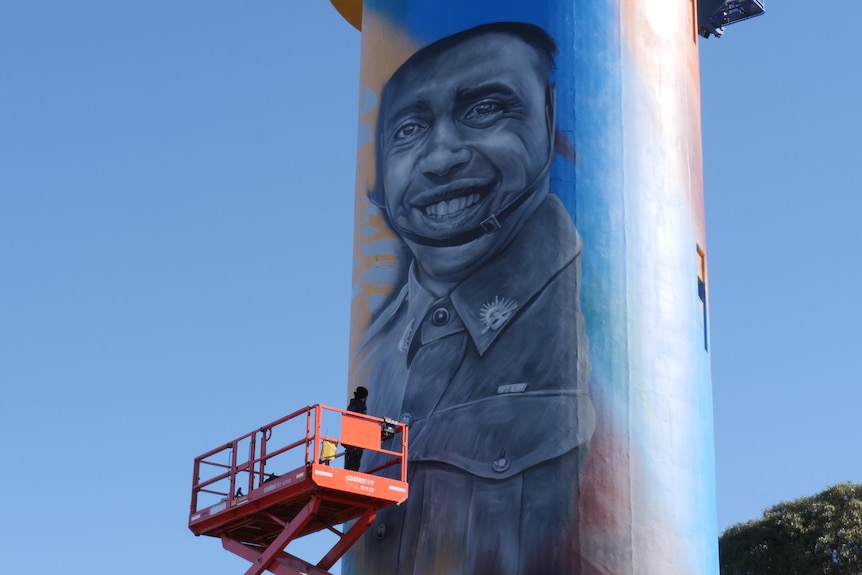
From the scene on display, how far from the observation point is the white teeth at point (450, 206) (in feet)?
93.3

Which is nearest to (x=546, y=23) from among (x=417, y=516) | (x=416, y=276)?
(x=416, y=276)

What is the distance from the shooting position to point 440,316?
28.1m

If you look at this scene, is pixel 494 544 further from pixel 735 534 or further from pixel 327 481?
pixel 735 534

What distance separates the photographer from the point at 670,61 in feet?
97.5

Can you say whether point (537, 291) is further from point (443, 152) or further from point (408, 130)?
point (408, 130)

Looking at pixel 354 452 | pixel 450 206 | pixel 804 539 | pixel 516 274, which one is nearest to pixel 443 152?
pixel 450 206

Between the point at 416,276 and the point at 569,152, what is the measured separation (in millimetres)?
4130

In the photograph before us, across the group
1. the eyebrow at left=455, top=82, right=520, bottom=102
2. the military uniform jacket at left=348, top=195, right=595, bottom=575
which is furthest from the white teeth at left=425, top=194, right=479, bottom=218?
the eyebrow at left=455, top=82, right=520, bottom=102

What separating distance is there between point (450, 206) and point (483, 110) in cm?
213

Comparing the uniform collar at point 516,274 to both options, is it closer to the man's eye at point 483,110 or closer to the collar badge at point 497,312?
the collar badge at point 497,312

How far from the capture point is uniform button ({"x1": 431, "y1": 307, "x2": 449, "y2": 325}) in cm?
2800

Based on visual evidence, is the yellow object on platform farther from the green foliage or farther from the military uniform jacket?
the green foliage

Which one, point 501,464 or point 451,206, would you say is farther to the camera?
point 451,206

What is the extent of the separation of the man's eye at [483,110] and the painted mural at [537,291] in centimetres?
5
